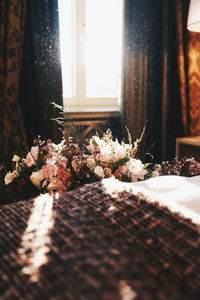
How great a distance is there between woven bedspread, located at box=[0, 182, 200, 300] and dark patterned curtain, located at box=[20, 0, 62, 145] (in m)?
1.83

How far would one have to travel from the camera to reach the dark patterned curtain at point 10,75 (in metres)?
2.19

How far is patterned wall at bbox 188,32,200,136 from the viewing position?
2.83 metres

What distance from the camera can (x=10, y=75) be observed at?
2.24 m

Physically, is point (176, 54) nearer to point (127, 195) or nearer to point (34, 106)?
point (34, 106)

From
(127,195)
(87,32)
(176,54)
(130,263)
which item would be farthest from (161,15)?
(130,263)

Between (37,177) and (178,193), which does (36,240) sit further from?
(37,177)

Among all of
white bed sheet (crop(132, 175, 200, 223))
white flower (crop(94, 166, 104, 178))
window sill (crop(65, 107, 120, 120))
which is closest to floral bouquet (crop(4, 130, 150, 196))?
white flower (crop(94, 166, 104, 178))

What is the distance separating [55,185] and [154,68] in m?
1.99

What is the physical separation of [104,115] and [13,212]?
2.17 meters

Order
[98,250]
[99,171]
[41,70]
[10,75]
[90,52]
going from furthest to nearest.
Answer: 1. [90,52]
2. [41,70]
3. [10,75]
4. [99,171]
5. [98,250]

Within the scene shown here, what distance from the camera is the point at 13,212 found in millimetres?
594

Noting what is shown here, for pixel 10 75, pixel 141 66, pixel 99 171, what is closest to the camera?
pixel 99 171

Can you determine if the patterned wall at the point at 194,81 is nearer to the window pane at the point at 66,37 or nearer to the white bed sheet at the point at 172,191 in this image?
the window pane at the point at 66,37

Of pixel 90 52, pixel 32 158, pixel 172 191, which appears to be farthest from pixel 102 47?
pixel 172 191
